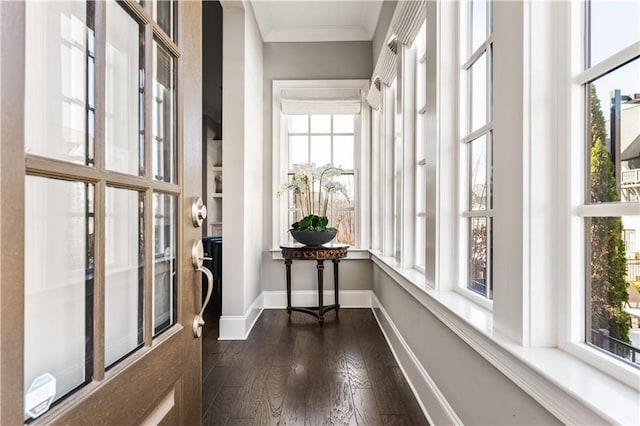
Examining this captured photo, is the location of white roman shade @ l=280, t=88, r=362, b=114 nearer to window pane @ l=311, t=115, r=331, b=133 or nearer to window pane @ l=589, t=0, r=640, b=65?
window pane @ l=311, t=115, r=331, b=133

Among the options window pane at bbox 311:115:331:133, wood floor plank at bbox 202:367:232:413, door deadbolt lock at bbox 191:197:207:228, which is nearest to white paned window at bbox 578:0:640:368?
door deadbolt lock at bbox 191:197:207:228

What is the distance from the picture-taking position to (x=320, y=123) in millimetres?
4129

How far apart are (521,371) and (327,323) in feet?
8.54

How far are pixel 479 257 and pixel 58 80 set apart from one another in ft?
4.87

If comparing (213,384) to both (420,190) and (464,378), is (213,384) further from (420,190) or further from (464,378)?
(420,190)

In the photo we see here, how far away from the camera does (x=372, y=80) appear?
3838 mm

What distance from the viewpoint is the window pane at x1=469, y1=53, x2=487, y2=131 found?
58.2 inches

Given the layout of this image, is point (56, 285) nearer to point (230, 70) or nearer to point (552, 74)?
point (552, 74)

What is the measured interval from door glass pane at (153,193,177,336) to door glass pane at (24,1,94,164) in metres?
0.27

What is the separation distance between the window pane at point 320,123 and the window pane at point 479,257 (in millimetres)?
2740

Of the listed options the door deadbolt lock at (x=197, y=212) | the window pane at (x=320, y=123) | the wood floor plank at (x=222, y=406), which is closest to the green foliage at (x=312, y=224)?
the window pane at (x=320, y=123)

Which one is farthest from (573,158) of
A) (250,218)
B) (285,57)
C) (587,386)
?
(285,57)

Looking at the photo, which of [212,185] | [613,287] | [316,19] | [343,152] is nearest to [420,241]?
[613,287]

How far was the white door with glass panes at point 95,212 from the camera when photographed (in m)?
0.47
